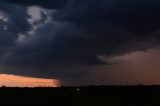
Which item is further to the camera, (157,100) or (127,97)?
(127,97)

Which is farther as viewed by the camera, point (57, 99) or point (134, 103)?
point (57, 99)

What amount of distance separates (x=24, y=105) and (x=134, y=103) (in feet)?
84.7

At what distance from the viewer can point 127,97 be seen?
397ft

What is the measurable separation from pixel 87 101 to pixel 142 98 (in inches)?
586

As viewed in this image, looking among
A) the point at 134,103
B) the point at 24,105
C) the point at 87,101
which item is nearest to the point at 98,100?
the point at 87,101

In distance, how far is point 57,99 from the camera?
120 m

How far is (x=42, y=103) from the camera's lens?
111875 mm

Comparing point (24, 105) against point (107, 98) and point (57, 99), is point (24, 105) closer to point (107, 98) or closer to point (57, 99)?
point (57, 99)

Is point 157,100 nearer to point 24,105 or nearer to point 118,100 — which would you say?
point 118,100

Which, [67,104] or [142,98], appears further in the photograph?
[142,98]

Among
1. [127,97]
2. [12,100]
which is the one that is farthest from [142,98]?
[12,100]

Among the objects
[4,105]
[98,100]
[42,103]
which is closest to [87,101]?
[98,100]

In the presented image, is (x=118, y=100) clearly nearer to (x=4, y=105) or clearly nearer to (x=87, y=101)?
(x=87, y=101)

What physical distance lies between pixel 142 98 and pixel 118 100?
708 centimetres
